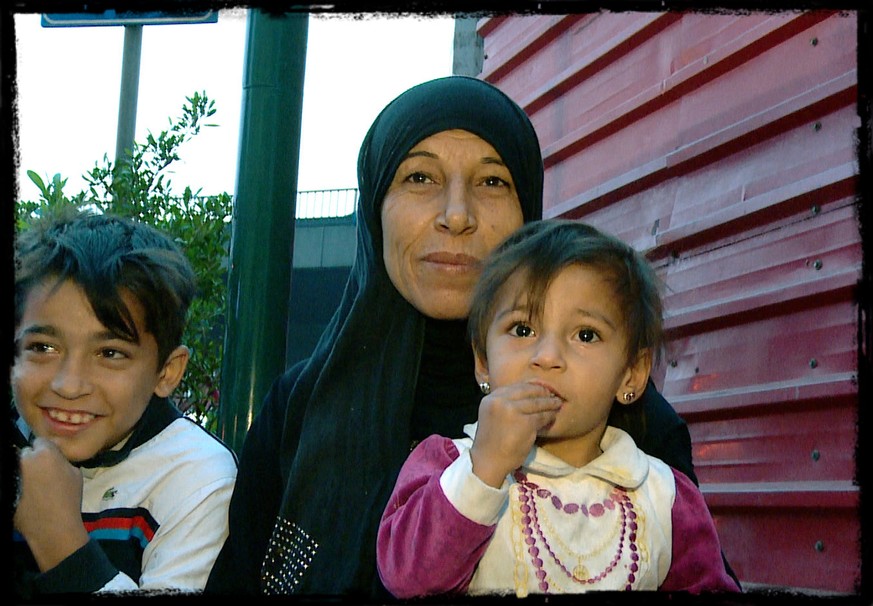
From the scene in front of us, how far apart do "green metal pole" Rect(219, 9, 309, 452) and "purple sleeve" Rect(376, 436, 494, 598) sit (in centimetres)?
131

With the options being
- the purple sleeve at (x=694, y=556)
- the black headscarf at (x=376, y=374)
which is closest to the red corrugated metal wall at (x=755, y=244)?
the purple sleeve at (x=694, y=556)

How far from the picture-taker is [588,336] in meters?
2.24

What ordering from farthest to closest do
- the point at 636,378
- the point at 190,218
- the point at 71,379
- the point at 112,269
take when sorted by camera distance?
the point at 190,218, the point at 112,269, the point at 71,379, the point at 636,378

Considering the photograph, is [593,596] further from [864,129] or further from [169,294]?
[169,294]

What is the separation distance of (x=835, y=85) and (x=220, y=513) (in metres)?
1.75

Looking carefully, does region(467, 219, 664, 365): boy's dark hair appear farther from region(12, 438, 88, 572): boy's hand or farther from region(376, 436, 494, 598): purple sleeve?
region(12, 438, 88, 572): boy's hand

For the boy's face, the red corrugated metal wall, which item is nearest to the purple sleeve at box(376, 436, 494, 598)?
the boy's face

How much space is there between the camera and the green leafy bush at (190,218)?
4.53m

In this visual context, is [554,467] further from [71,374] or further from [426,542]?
[71,374]

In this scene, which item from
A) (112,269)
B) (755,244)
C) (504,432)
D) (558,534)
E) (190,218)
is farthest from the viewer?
(190,218)

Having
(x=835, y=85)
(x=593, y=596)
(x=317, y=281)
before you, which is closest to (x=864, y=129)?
(x=835, y=85)

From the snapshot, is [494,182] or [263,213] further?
[263,213]

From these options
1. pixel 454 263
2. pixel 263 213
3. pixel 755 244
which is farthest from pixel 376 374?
pixel 755 244

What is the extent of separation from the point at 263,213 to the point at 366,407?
41.4 inches
